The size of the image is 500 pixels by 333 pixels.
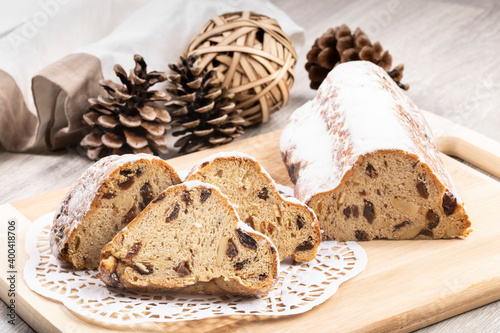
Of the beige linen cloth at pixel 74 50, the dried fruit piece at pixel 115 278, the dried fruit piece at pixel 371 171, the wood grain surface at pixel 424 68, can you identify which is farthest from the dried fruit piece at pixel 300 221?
the beige linen cloth at pixel 74 50

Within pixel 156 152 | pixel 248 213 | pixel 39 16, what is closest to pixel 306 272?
pixel 248 213

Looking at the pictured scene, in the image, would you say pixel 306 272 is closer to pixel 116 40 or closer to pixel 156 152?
pixel 156 152

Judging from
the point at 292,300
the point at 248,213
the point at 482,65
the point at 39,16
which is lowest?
the point at 482,65

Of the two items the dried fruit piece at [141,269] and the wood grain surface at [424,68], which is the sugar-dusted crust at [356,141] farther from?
the dried fruit piece at [141,269]

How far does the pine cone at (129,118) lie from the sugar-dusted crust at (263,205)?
112 cm

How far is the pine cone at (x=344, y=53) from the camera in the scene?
168 inches

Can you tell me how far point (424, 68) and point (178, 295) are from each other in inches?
132

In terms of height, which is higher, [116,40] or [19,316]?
[116,40]

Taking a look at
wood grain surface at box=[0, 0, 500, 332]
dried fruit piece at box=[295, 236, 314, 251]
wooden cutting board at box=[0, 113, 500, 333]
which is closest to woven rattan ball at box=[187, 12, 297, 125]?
wood grain surface at box=[0, 0, 500, 332]

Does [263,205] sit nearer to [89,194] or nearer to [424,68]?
[89,194]

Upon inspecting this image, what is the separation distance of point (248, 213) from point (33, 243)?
943mm

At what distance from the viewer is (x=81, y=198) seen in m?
2.62

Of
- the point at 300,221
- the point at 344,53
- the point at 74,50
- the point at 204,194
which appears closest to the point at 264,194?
the point at 300,221

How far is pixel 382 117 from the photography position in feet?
9.57
